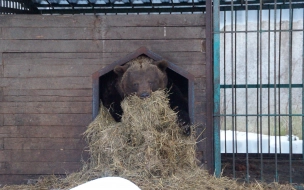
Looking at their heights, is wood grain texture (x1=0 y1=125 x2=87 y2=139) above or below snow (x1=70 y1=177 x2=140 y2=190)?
above

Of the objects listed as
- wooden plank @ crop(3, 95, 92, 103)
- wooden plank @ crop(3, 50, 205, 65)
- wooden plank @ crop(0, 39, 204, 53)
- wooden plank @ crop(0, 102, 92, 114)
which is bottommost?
wooden plank @ crop(0, 102, 92, 114)

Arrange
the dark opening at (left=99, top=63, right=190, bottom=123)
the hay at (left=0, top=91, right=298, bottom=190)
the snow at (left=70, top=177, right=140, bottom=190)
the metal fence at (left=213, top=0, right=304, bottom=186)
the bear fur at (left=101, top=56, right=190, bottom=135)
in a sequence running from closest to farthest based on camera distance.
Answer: the snow at (left=70, top=177, right=140, bottom=190) → the hay at (left=0, top=91, right=298, bottom=190) → the bear fur at (left=101, top=56, right=190, bottom=135) → the dark opening at (left=99, top=63, right=190, bottom=123) → the metal fence at (left=213, top=0, right=304, bottom=186)

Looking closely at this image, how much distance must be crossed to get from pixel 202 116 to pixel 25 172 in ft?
8.46

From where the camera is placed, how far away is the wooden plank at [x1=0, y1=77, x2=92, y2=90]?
756 centimetres

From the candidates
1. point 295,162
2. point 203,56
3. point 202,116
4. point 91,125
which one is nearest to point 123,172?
point 91,125

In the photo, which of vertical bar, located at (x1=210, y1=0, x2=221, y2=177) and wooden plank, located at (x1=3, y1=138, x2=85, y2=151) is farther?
wooden plank, located at (x1=3, y1=138, x2=85, y2=151)

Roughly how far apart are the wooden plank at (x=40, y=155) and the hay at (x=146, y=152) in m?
0.36

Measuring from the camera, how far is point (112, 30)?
753 cm

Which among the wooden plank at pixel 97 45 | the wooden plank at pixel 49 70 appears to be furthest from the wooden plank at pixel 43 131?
the wooden plank at pixel 97 45

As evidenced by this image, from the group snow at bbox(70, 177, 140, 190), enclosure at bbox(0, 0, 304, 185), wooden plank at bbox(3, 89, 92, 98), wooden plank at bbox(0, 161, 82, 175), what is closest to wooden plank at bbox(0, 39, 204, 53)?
enclosure at bbox(0, 0, 304, 185)

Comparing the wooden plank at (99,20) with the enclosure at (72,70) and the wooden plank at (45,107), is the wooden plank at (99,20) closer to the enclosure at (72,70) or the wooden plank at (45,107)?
the enclosure at (72,70)

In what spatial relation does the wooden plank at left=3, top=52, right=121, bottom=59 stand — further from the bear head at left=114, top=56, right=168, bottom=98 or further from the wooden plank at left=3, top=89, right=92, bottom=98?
the wooden plank at left=3, top=89, right=92, bottom=98

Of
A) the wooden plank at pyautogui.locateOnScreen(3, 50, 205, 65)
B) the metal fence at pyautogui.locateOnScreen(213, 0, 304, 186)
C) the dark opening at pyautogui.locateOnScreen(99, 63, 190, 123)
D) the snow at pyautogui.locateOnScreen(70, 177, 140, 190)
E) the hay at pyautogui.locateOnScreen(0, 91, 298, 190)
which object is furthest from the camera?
the metal fence at pyautogui.locateOnScreen(213, 0, 304, 186)

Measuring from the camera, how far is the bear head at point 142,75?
7461 mm
